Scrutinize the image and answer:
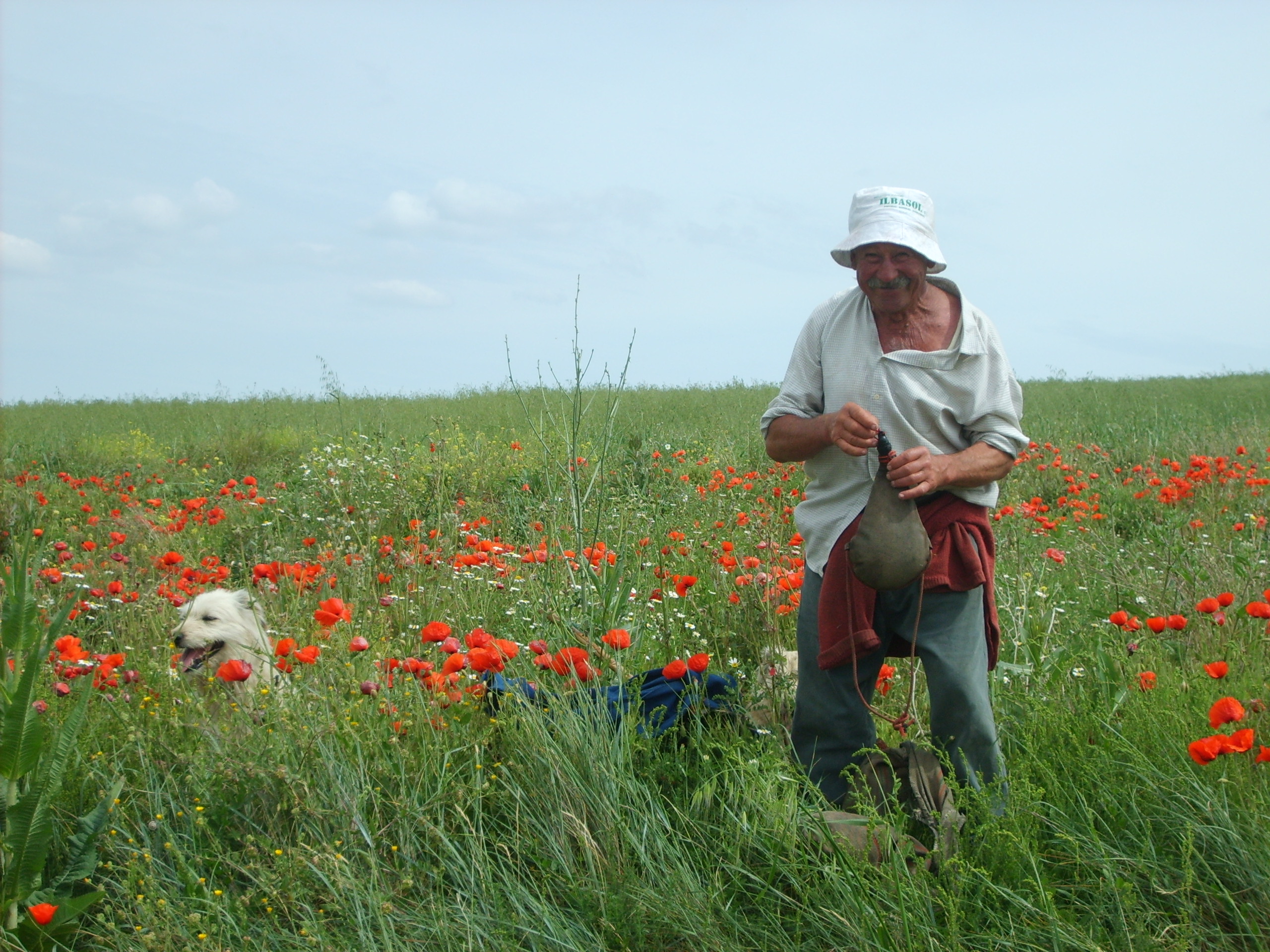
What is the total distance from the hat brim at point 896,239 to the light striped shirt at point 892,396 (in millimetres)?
223

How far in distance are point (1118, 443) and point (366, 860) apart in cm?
1074

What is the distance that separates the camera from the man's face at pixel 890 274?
2.64m

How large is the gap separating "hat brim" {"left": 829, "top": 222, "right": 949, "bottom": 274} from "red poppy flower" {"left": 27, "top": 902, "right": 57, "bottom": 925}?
99.1 inches

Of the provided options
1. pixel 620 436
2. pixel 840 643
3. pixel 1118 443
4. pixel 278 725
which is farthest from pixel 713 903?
pixel 1118 443

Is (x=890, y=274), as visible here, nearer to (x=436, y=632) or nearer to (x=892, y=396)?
(x=892, y=396)

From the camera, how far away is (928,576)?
2.70 meters

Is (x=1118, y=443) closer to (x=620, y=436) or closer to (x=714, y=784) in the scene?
(x=620, y=436)

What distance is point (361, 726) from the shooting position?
8.96 feet

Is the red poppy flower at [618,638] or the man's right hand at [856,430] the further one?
the red poppy flower at [618,638]

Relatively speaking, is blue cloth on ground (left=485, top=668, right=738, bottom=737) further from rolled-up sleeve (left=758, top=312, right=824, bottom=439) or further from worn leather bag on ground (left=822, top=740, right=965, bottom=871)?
rolled-up sleeve (left=758, top=312, right=824, bottom=439)

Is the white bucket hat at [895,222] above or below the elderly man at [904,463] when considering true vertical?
above

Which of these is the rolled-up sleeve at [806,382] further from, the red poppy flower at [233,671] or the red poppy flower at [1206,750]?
the red poppy flower at [233,671]

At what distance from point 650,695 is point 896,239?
1536mm

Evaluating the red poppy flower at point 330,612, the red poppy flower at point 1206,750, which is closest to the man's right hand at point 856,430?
the red poppy flower at point 1206,750
